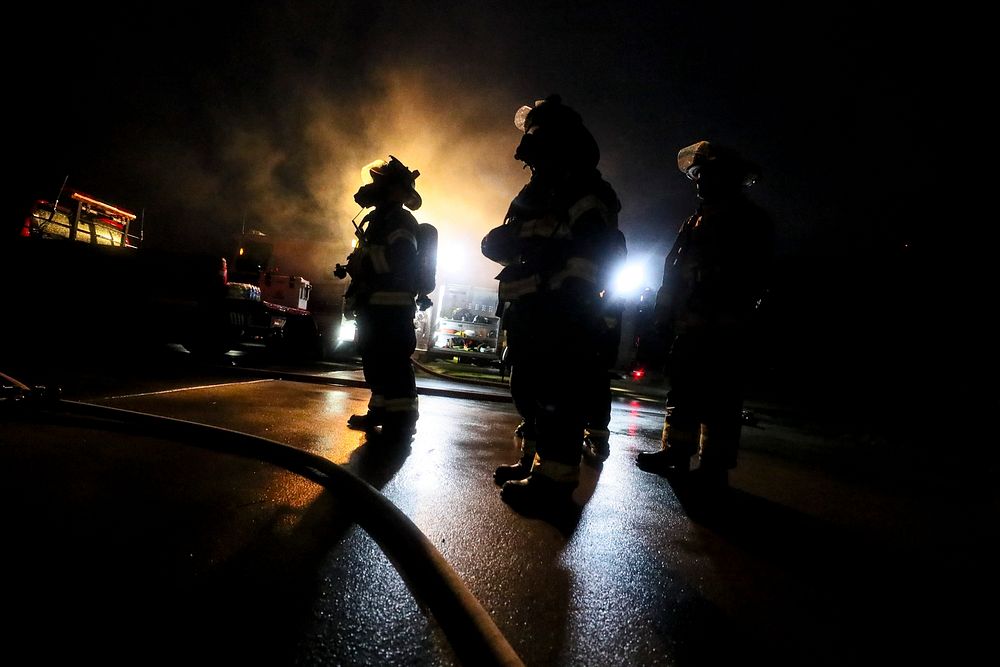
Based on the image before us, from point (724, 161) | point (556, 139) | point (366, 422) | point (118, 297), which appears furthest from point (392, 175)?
point (118, 297)

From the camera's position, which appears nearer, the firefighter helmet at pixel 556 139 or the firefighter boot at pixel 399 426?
the firefighter helmet at pixel 556 139

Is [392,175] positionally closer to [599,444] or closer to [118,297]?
[599,444]

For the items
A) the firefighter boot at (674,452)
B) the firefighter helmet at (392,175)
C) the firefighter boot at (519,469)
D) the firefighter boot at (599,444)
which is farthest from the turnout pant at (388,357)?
the firefighter boot at (674,452)

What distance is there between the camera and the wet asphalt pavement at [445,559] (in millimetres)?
1056

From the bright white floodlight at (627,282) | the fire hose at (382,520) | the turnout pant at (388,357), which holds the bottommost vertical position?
the fire hose at (382,520)

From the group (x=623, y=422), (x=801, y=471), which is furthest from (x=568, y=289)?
(x=623, y=422)

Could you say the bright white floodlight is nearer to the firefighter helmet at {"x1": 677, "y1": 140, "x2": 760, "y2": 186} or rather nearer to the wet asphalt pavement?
the firefighter helmet at {"x1": 677, "y1": 140, "x2": 760, "y2": 186}

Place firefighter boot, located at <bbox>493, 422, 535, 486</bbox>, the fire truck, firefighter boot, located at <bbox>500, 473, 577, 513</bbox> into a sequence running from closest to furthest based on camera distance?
firefighter boot, located at <bbox>500, 473, 577, 513</bbox>
firefighter boot, located at <bbox>493, 422, 535, 486</bbox>
the fire truck

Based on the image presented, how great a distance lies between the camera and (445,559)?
4.43ft

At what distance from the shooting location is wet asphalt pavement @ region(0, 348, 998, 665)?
1.06m

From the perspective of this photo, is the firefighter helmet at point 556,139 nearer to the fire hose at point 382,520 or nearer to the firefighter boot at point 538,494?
the firefighter boot at point 538,494

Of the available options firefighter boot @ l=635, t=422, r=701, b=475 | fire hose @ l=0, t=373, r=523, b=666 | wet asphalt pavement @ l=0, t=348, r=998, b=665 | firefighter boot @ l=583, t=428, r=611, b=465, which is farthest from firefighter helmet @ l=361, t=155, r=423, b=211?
firefighter boot @ l=635, t=422, r=701, b=475

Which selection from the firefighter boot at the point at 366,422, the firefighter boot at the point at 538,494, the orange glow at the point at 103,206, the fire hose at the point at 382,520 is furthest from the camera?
the orange glow at the point at 103,206

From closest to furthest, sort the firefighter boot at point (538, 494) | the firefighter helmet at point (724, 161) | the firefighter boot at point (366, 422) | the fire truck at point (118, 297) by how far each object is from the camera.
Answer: the firefighter boot at point (538, 494), the firefighter helmet at point (724, 161), the firefighter boot at point (366, 422), the fire truck at point (118, 297)
